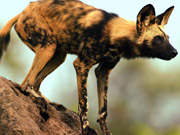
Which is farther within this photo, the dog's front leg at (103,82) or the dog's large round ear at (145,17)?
the dog's front leg at (103,82)

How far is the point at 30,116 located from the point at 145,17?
2592 mm

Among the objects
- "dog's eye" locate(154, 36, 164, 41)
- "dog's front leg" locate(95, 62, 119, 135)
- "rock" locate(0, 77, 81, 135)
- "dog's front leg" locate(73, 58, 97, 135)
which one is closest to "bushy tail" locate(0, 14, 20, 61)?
"rock" locate(0, 77, 81, 135)

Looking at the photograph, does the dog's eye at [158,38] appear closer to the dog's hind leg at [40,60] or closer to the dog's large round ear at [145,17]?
the dog's large round ear at [145,17]

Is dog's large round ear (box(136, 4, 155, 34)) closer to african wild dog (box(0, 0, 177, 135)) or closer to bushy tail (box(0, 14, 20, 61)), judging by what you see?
african wild dog (box(0, 0, 177, 135))

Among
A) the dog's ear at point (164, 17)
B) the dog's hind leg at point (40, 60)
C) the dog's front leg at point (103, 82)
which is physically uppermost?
the dog's ear at point (164, 17)

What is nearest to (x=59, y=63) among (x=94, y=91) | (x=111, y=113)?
(x=94, y=91)

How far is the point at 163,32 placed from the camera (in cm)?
686

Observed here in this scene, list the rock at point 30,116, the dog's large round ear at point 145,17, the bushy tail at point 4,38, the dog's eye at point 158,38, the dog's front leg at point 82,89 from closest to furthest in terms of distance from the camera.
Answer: the rock at point 30,116
the dog's front leg at point 82,89
the dog's large round ear at point 145,17
the dog's eye at point 158,38
the bushy tail at point 4,38

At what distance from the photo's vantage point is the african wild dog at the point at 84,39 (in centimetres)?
676

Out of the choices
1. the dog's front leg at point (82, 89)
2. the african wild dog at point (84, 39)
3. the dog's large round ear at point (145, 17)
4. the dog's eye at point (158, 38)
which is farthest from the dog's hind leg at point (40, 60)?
the dog's eye at point (158, 38)

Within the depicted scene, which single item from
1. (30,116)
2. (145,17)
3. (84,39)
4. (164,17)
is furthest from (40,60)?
(164,17)

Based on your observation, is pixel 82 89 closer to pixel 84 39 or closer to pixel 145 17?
pixel 84 39

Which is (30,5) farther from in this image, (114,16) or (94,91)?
(94,91)

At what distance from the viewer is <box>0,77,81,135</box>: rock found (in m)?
5.70
